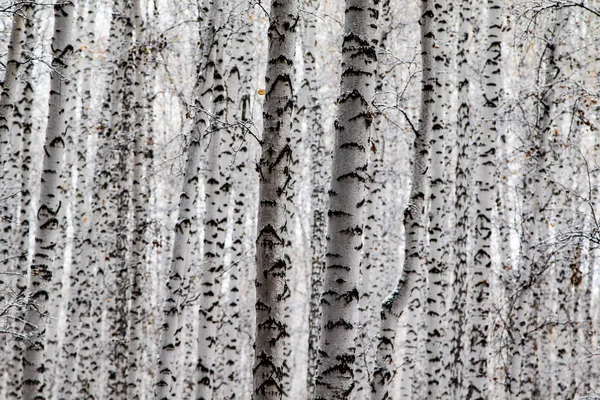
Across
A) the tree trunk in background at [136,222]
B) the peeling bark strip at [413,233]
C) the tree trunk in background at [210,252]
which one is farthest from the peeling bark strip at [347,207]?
the tree trunk in background at [136,222]

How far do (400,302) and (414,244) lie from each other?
55 centimetres

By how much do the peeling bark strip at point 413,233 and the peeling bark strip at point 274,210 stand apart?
158 centimetres

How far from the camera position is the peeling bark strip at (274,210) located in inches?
167

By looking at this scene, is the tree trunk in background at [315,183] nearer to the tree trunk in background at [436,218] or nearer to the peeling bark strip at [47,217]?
the tree trunk in background at [436,218]

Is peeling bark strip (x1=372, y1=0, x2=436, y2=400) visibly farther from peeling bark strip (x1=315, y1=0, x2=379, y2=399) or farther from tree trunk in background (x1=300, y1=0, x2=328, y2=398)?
tree trunk in background (x1=300, y1=0, x2=328, y2=398)

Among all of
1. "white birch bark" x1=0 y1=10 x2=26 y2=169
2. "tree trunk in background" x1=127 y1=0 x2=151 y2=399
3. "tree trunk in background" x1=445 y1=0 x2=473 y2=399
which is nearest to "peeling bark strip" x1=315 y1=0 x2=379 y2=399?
"white birch bark" x1=0 y1=10 x2=26 y2=169

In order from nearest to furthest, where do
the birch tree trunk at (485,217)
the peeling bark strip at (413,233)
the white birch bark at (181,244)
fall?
1. the peeling bark strip at (413,233)
2. the white birch bark at (181,244)
3. the birch tree trunk at (485,217)

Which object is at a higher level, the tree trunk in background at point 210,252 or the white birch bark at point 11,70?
the white birch bark at point 11,70

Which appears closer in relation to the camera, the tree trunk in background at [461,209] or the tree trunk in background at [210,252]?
the tree trunk in background at [210,252]

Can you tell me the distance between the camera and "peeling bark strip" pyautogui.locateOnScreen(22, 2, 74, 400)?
21.2 ft

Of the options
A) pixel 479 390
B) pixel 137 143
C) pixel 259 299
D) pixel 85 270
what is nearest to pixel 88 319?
pixel 85 270

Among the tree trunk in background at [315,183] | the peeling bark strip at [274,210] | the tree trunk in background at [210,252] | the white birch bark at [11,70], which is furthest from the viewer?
the tree trunk in background at [315,183]

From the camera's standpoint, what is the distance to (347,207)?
447 centimetres

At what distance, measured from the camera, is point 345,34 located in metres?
4.70
